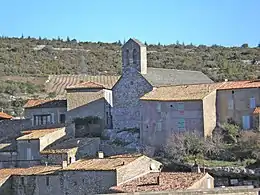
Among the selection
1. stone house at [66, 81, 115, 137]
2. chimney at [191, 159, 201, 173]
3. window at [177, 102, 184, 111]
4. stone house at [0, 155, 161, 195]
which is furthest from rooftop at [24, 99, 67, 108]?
chimney at [191, 159, 201, 173]

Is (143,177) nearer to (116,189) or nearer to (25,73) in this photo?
(116,189)

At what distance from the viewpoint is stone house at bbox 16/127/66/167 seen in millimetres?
41125

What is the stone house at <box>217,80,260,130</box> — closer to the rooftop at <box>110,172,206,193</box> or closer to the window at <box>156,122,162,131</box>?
the window at <box>156,122,162,131</box>

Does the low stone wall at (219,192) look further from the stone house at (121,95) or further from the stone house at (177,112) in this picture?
the stone house at (121,95)

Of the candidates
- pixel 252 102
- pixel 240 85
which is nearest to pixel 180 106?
pixel 240 85

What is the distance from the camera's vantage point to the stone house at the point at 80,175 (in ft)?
113

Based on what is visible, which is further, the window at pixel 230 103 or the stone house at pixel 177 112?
the window at pixel 230 103

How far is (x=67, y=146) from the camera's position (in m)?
40.4

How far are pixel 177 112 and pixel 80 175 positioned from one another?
25.0 ft

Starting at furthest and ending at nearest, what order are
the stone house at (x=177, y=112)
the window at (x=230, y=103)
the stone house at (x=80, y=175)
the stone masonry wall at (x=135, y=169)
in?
the window at (x=230, y=103) < the stone house at (x=177, y=112) < the stone house at (x=80, y=175) < the stone masonry wall at (x=135, y=169)

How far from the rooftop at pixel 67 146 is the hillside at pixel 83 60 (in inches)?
975

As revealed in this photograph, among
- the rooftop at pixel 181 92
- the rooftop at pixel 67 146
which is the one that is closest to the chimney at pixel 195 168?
the rooftop at pixel 181 92

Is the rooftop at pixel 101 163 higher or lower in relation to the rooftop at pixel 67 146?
lower

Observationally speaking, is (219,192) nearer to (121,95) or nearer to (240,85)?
(240,85)
